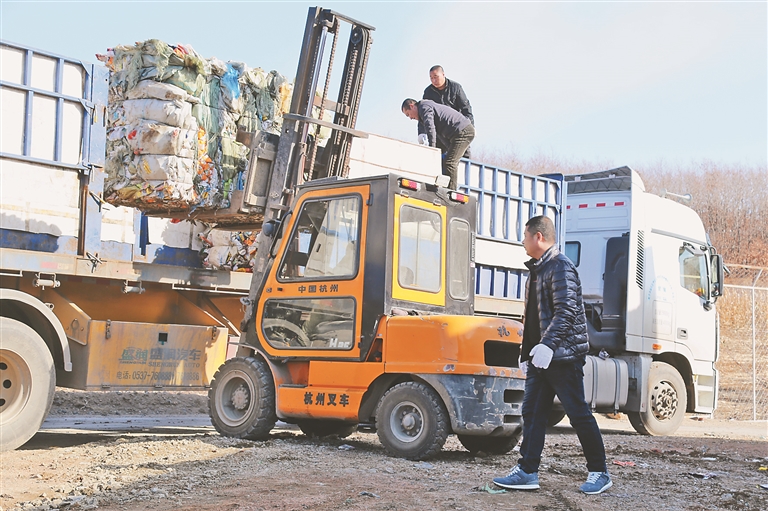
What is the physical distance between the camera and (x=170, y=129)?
8203mm

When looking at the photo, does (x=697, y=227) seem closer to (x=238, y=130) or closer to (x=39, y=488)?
(x=238, y=130)

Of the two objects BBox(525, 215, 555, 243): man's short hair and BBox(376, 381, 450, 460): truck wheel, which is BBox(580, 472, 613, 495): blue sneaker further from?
BBox(525, 215, 555, 243): man's short hair

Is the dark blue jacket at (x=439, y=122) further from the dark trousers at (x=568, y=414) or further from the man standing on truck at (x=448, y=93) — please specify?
the dark trousers at (x=568, y=414)

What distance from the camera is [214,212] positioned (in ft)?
28.8

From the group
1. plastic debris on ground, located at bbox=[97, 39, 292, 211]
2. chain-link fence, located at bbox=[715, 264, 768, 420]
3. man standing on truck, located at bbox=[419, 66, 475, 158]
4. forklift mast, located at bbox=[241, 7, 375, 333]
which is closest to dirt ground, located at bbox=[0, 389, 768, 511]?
forklift mast, located at bbox=[241, 7, 375, 333]

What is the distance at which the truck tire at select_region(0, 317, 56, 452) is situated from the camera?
7.54m

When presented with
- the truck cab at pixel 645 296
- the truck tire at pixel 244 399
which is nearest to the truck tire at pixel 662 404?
the truck cab at pixel 645 296

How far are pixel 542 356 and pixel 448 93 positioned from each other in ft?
18.3

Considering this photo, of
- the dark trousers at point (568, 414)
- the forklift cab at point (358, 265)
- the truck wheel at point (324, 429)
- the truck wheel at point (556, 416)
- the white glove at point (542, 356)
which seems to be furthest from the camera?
the truck wheel at point (556, 416)

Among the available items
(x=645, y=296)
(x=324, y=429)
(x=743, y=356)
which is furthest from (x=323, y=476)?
(x=743, y=356)

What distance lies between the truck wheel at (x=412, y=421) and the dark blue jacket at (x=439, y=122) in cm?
340

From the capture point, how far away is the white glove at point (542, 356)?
239 inches

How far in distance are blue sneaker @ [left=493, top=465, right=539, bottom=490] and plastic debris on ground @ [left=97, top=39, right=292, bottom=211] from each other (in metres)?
3.92

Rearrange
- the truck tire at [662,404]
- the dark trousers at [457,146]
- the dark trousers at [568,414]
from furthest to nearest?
the truck tire at [662,404] < the dark trousers at [457,146] < the dark trousers at [568,414]
